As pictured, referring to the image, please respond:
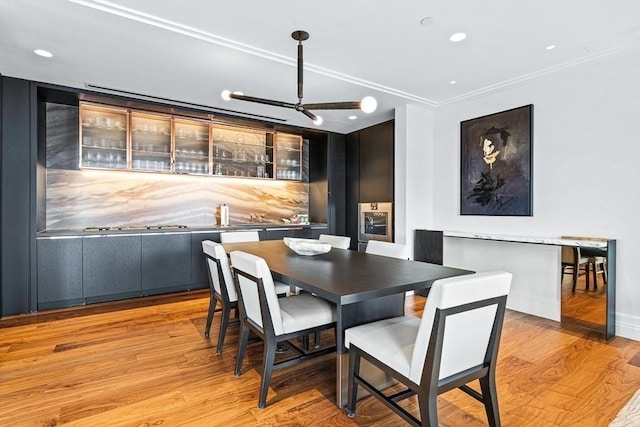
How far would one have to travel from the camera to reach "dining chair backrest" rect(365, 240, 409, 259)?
2836 millimetres

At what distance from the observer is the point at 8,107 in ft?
11.4

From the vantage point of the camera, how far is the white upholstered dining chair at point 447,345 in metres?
1.36

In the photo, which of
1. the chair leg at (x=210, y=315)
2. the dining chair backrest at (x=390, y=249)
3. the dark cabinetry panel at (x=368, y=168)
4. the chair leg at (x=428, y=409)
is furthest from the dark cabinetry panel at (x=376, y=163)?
the chair leg at (x=428, y=409)

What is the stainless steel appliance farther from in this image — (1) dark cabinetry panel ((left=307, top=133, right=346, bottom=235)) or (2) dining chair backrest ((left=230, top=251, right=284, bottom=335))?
(2) dining chair backrest ((left=230, top=251, right=284, bottom=335))

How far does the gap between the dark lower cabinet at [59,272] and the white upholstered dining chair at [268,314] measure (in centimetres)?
265

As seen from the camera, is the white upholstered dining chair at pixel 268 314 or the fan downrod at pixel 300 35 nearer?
the white upholstered dining chair at pixel 268 314

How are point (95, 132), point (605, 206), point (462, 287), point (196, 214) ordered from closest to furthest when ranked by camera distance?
point (462, 287) < point (605, 206) < point (95, 132) < point (196, 214)

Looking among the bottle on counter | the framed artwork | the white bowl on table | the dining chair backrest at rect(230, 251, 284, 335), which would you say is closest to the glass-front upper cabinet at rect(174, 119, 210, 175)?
the bottle on counter

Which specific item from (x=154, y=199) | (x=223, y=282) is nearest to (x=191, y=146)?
(x=154, y=199)

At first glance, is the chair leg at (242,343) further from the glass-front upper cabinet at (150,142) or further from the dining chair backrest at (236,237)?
the glass-front upper cabinet at (150,142)

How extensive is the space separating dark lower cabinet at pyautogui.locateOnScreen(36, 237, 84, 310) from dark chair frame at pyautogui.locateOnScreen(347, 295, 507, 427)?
349 centimetres

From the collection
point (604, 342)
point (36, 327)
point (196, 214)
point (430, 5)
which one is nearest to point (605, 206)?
point (604, 342)

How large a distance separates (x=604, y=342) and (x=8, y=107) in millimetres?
6186

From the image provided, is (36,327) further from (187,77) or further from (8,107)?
(187,77)
